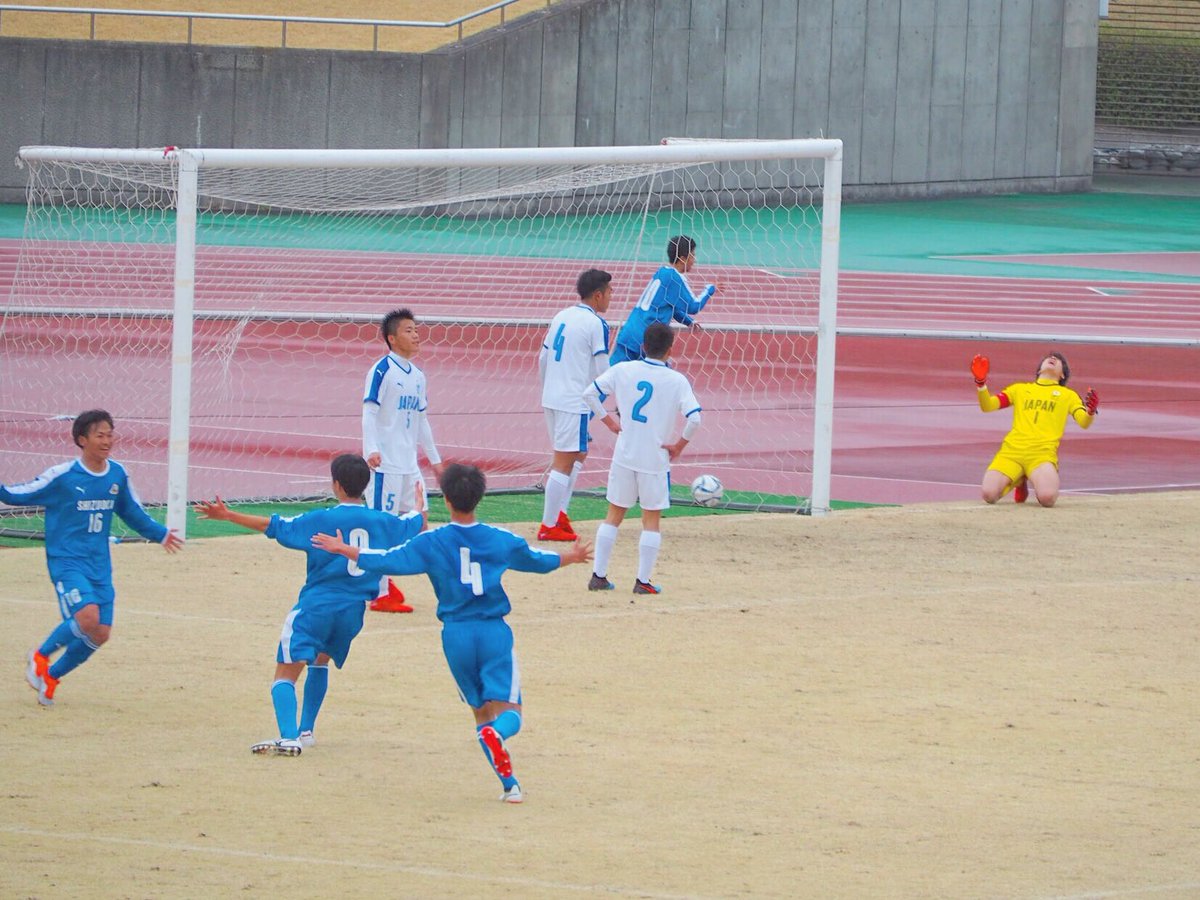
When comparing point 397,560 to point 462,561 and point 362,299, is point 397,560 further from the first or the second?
point 362,299

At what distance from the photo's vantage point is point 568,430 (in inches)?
471

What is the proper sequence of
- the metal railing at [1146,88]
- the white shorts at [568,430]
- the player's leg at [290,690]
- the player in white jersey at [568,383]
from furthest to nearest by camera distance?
the metal railing at [1146,88], the white shorts at [568,430], the player in white jersey at [568,383], the player's leg at [290,690]

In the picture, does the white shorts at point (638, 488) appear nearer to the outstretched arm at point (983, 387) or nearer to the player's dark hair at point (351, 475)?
the player's dark hair at point (351, 475)

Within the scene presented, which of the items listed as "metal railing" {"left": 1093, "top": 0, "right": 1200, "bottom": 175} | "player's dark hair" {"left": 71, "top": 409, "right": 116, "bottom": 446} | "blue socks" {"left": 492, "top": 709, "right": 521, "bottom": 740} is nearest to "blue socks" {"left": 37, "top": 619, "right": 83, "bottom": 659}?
"player's dark hair" {"left": 71, "top": 409, "right": 116, "bottom": 446}

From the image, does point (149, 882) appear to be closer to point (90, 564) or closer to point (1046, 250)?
point (90, 564)

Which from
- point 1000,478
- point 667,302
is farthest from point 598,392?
point 1000,478

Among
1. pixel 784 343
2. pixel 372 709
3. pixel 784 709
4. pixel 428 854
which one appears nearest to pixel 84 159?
pixel 372 709

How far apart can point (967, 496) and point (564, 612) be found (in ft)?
18.4

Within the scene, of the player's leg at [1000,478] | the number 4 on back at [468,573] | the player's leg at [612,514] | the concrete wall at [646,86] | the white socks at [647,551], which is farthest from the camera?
the concrete wall at [646,86]

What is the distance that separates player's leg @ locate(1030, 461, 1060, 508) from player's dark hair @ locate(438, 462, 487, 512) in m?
8.36

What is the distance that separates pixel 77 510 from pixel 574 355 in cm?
477

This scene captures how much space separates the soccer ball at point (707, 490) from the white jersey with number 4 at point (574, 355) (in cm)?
186

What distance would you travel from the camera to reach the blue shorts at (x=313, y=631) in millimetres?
7012

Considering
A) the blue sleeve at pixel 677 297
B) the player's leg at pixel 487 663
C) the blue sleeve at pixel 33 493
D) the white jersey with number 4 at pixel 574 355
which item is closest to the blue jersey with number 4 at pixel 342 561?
the player's leg at pixel 487 663
